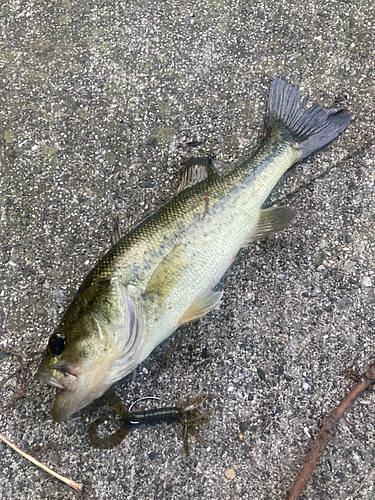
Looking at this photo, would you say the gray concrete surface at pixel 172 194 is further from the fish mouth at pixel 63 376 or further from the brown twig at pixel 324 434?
the fish mouth at pixel 63 376

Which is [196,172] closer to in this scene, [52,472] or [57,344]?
[57,344]

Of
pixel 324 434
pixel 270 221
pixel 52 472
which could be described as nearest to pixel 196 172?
pixel 270 221

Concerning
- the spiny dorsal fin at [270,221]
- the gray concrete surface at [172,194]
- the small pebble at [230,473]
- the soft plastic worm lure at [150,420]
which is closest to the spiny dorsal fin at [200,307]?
the gray concrete surface at [172,194]

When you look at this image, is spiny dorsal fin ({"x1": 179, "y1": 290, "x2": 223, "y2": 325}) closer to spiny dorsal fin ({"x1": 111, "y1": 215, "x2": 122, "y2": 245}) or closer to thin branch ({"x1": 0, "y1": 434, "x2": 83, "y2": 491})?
spiny dorsal fin ({"x1": 111, "y1": 215, "x2": 122, "y2": 245})

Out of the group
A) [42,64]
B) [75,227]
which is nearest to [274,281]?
[75,227]

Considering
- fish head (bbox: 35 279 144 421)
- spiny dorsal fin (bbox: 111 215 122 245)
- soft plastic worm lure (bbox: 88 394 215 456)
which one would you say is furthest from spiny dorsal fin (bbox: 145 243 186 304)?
soft plastic worm lure (bbox: 88 394 215 456)

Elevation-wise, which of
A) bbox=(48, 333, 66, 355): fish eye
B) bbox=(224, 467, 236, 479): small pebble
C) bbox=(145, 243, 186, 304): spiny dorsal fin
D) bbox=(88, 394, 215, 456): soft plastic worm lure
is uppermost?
bbox=(48, 333, 66, 355): fish eye
